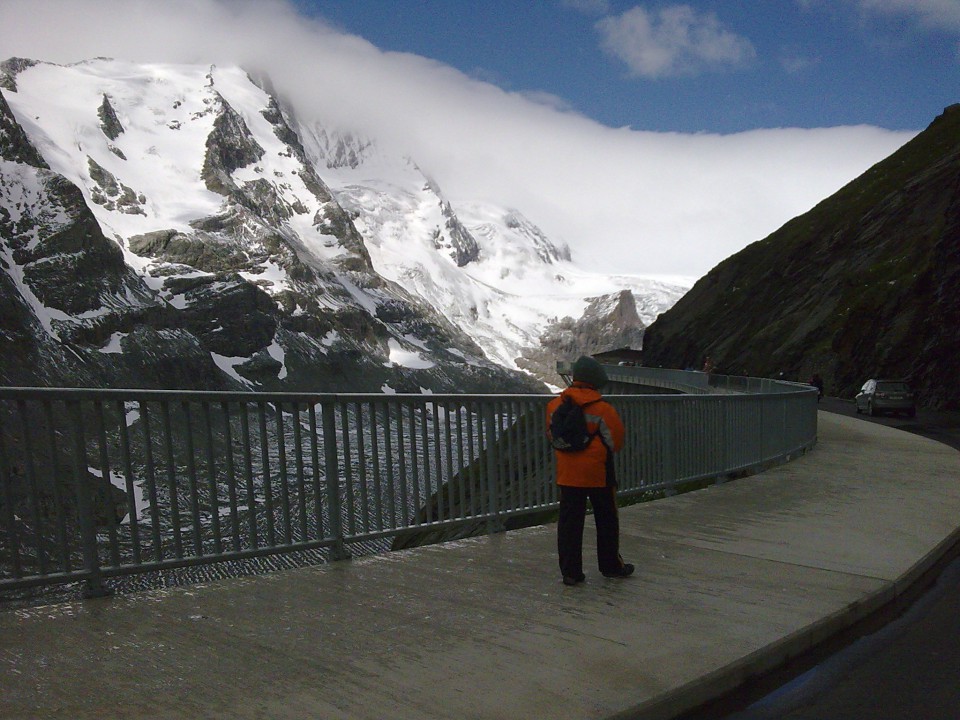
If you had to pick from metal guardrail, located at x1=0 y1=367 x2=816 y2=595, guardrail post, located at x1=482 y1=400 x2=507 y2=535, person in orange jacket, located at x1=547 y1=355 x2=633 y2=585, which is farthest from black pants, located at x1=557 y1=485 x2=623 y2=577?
guardrail post, located at x1=482 y1=400 x2=507 y2=535

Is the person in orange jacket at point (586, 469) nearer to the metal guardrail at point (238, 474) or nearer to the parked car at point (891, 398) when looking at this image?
the metal guardrail at point (238, 474)

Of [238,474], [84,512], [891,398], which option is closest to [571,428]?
[238,474]

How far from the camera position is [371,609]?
576 cm

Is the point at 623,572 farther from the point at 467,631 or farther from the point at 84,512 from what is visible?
the point at 84,512

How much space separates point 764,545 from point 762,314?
223ft

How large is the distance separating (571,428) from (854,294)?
55.4m

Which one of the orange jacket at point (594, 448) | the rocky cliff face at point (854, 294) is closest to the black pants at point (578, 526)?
the orange jacket at point (594, 448)

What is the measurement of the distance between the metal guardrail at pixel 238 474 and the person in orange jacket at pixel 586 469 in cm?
176

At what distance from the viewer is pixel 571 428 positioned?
21.1 ft

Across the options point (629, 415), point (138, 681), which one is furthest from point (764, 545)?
point (138, 681)

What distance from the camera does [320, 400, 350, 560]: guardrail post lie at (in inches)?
284

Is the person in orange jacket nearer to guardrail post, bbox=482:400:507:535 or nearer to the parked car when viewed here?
guardrail post, bbox=482:400:507:535

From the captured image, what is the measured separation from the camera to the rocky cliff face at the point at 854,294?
4081 centimetres

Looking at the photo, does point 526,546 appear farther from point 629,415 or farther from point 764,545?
point 629,415
